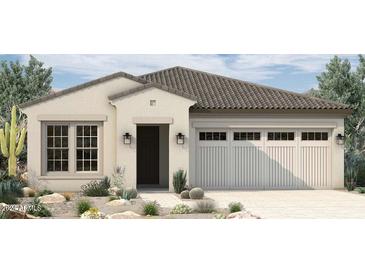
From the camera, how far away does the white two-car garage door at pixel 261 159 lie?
20.9 meters

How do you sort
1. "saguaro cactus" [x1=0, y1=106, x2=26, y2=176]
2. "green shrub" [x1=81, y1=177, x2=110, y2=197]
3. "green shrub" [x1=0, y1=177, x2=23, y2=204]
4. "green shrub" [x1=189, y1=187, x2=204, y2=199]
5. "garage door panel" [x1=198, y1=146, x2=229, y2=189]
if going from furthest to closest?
"garage door panel" [x1=198, y1=146, x2=229, y2=189]
"saguaro cactus" [x1=0, y1=106, x2=26, y2=176]
"green shrub" [x1=81, y1=177, x2=110, y2=197]
"green shrub" [x1=189, y1=187, x2=204, y2=199]
"green shrub" [x1=0, y1=177, x2=23, y2=204]

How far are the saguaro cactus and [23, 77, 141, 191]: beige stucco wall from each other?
1.64 ft

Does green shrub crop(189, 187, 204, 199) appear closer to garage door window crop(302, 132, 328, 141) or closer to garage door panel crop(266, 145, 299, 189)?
garage door panel crop(266, 145, 299, 189)

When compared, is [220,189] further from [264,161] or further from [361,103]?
[361,103]

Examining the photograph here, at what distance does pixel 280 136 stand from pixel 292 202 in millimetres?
3857

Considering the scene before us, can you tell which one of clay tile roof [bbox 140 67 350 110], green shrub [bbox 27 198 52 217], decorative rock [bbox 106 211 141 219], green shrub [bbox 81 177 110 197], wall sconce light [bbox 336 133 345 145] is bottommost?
decorative rock [bbox 106 211 141 219]

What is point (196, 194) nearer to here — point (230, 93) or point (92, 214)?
point (92, 214)

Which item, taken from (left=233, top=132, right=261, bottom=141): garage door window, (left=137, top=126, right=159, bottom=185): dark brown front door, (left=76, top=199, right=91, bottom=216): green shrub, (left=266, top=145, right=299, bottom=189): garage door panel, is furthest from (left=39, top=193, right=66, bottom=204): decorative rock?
(left=266, top=145, right=299, bottom=189): garage door panel

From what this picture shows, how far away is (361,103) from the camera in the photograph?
2780 cm

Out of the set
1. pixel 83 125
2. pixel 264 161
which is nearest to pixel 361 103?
pixel 264 161

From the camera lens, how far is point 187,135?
65.8ft

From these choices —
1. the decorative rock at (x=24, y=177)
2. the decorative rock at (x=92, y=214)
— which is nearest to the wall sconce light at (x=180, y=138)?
the decorative rock at (x=24, y=177)

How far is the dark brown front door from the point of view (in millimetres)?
21891

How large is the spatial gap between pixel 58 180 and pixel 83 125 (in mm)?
1914
